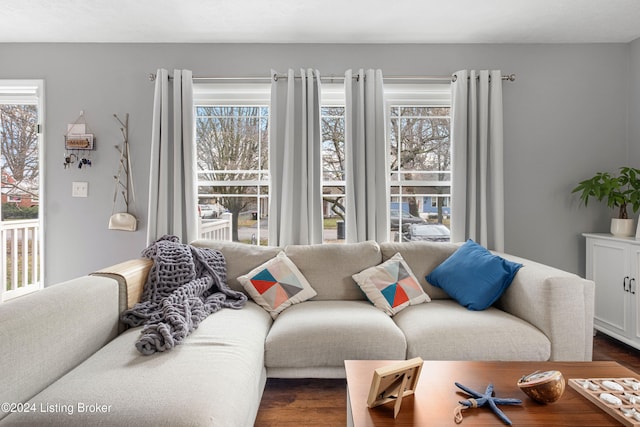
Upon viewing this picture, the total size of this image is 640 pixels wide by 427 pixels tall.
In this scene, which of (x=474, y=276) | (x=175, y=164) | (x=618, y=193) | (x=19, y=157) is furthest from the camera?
(x=19, y=157)

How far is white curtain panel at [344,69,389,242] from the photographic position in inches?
105

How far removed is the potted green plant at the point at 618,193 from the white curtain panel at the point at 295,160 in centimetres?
206

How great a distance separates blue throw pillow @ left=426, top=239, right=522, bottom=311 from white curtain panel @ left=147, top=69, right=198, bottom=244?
74.9 inches

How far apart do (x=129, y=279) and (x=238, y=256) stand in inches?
28.9

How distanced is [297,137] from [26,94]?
2365 millimetres

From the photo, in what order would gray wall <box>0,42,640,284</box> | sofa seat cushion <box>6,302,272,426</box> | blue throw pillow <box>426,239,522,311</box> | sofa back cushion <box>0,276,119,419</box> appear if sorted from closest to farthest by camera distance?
sofa seat cushion <box>6,302,272,426</box> < sofa back cushion <box>0,276,119,419</box> < blue throw pillow <box>426,239,522,311</box> < gray wall <box>0,42,640,284</box>

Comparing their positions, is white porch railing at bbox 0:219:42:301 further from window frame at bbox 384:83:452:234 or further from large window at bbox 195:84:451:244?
window frame at bbox 384:83:452:234

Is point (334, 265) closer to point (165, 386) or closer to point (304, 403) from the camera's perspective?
point (304, 403)

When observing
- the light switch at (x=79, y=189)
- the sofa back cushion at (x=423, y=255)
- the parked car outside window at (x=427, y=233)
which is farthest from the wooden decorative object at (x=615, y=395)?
the light switch at (x=79, y=189)

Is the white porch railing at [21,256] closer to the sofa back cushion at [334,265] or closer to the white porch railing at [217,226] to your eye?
the white porch railing at [217,226]

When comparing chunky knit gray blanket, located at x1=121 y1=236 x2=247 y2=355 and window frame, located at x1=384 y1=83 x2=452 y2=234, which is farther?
window frame, located at x1=384 y1=83 x2=452 y2=234

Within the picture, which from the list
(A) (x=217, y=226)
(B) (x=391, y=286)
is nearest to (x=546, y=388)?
(B) (x=391, y=286)

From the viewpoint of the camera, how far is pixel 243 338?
5.24 feet

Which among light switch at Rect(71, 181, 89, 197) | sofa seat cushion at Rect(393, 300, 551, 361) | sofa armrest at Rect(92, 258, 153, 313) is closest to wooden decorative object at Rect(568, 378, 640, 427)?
sofa seat cushion at Rect(393, 300, 551, 361)
